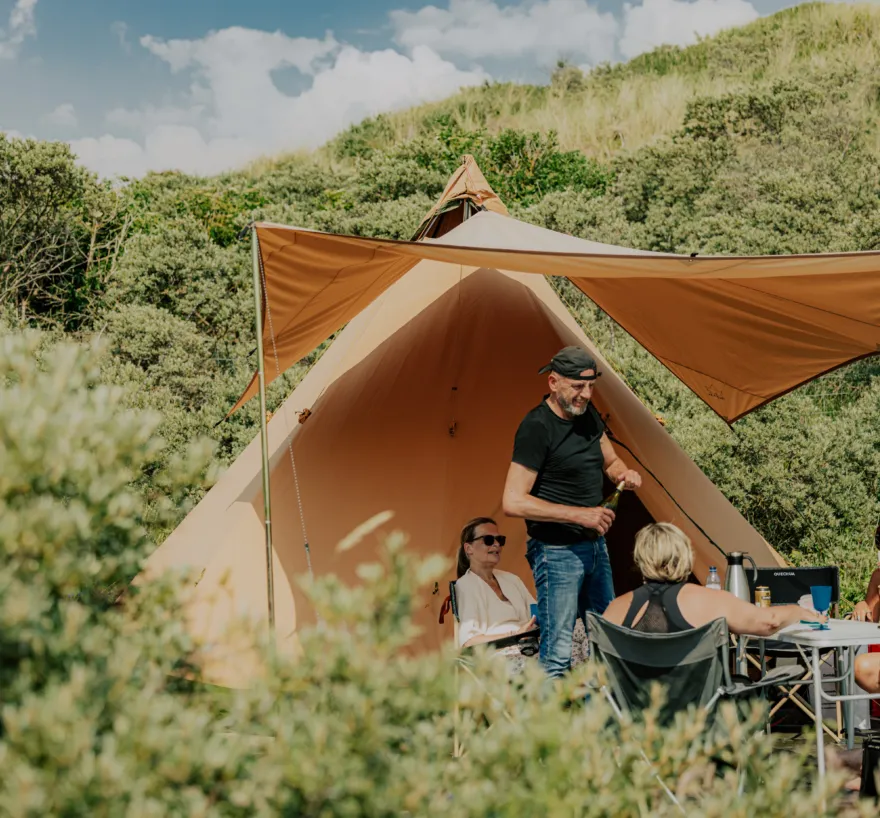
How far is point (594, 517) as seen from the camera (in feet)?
10.8

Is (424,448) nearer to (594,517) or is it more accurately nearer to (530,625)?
(530,625)

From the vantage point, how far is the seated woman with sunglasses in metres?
3.81

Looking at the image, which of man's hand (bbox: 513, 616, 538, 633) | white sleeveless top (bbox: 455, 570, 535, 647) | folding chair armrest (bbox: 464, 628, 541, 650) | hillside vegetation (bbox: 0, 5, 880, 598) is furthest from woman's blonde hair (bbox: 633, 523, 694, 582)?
hillside vegetation (bbox: 0, 5, 880, 598)

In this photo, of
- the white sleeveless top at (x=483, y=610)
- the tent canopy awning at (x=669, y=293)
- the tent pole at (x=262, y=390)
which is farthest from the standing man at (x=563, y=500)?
the tent pole at (x=262, y=390)

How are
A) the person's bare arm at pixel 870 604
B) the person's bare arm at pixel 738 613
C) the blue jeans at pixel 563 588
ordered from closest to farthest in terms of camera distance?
1. the person's bare arm at pixel 738 613
2. the blue jeans at pixel 563 588
3. the person's bare arm at pixel 870 604

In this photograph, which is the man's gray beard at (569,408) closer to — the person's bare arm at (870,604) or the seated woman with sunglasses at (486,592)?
the seated woman with sunglasses at (486,592)

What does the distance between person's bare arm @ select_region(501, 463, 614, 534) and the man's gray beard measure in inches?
11.6

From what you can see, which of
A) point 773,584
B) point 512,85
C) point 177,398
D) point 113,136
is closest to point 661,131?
point 512,85

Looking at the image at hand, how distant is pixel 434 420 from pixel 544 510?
1481 mm

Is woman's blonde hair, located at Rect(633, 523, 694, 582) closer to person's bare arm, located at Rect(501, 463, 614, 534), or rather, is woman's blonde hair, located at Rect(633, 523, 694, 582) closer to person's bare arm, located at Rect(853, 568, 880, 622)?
person's bare arm, located at Rect(501, 463, 614, 534)

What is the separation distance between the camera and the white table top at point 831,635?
2859 millimetres

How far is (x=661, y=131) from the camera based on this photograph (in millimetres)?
21344

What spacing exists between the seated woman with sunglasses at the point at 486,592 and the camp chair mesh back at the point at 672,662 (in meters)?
1.05

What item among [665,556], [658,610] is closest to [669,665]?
[658,610]
